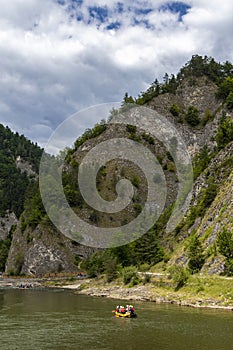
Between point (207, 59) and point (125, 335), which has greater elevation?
point (207, 59)

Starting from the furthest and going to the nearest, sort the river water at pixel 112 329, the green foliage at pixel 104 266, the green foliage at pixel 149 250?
the green foliage at pixel 104 266 < the green foliage at pixel 149 250 < the river water at pixel 112 329

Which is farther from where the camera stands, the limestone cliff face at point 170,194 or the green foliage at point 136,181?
the green foliage at point 136,181

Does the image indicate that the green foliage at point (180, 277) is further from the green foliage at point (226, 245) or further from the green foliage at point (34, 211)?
the green foliage at point (34, 211)

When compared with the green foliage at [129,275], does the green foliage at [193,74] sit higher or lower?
higher

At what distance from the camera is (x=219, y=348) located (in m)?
28.6

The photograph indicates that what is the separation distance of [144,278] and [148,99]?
90364 mm

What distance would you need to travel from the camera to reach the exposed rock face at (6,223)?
15775 centimetres

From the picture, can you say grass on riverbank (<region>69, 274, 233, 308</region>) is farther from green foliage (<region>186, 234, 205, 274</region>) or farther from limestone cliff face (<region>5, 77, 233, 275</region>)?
limestone cliff face (<region>5, 77, 233, 275</region>)

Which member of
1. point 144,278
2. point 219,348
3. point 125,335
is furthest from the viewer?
point 144,278

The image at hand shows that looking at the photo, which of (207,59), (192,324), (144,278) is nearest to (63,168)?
(207,59)

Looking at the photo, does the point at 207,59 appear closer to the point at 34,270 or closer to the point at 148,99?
the point at 148,99

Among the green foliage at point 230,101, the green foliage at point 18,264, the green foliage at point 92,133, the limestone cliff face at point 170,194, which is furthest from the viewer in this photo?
the green foliage at point 92,133

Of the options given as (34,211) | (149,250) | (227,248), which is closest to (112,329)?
(227,248)

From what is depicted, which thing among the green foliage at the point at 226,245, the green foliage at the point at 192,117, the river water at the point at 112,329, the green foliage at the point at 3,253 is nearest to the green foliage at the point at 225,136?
the green foliage at the point at 192,117
